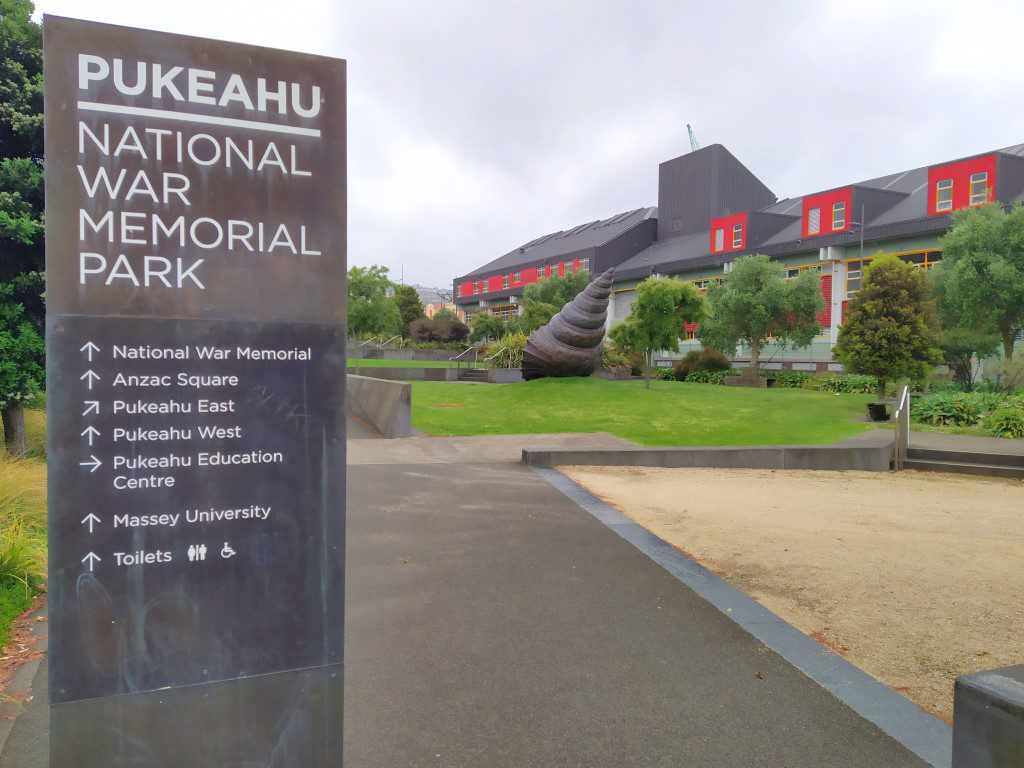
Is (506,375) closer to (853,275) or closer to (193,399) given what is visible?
(853,275)

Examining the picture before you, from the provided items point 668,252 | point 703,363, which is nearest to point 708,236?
point 668,252

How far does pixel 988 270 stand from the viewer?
920 inches

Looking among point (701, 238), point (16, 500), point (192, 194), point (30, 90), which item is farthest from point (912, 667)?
point (701, 238)

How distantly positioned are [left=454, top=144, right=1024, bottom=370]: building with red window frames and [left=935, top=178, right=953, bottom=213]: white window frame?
0.06m

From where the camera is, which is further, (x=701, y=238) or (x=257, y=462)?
(x=701, y=238)

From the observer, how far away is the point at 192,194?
2268 mm

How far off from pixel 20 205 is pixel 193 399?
740 centimetres

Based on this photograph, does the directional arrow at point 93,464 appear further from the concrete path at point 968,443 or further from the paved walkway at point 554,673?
the concrete path at point 968,443

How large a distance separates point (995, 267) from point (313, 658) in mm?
26532

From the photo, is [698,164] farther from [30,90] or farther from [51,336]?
[51,336]

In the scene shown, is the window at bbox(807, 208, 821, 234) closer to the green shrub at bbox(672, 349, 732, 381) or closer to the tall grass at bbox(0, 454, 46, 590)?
the green shrub at bbox(672, 349, 732, 381)

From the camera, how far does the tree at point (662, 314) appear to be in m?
24.7

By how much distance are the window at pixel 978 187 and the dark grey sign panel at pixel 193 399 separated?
40223 mm

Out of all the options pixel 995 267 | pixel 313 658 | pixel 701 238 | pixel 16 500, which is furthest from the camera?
pixel 701 238
